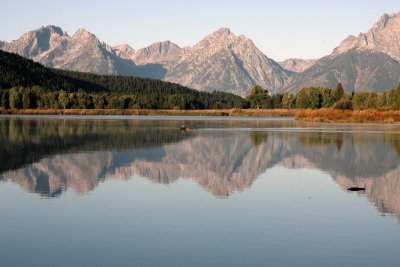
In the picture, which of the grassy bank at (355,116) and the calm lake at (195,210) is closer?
the calm lake at (195,210)

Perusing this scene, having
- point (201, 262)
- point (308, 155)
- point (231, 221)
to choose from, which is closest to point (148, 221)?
point (231, 221)

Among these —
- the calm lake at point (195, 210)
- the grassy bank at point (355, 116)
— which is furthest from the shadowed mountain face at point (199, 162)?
the grassy bank at point (355, 116)

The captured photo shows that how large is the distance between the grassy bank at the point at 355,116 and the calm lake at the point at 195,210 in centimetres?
8388

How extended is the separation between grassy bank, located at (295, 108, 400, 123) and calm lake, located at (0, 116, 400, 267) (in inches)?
3302

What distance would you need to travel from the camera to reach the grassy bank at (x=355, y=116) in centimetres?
13238

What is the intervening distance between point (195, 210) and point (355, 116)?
11583 centimetres

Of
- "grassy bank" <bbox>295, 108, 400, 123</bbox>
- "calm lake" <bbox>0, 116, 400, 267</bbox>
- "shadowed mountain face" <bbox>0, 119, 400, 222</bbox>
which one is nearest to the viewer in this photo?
"calm lake" <bbox>0, 116, 400, 267</bbox>

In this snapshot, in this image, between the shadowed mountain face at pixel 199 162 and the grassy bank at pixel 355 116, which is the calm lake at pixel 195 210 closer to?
the shadowed mountain face at pixel 199 162

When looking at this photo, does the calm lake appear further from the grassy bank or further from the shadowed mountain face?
the grassy bank

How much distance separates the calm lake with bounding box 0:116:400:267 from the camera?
19.8m

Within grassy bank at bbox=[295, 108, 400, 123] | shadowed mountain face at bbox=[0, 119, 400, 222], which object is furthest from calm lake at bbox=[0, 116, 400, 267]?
grassy bank at bbox=[295, 108, 400, 123]

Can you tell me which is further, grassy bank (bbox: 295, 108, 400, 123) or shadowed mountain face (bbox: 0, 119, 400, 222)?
grassy bank (bbox: 295, 108, 400, 123)

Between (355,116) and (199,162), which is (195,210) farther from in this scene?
(355,116)

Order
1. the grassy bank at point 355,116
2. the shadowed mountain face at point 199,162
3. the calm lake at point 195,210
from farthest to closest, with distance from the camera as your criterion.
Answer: the grassy bank at point 355,116 < the shadowed mountain face at point 199,162 < the calm lake at point 195,210
